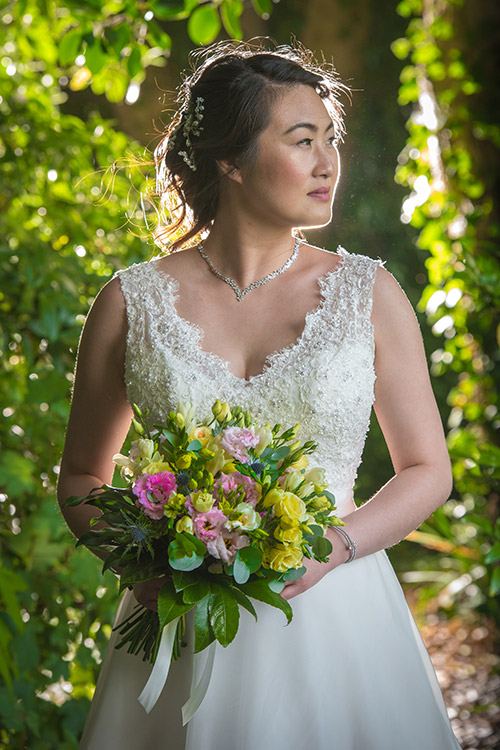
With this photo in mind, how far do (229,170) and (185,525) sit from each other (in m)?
0.95

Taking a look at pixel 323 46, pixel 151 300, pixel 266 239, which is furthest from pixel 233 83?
pixel 323 46

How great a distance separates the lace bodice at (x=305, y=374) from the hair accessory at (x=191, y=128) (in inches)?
16.0

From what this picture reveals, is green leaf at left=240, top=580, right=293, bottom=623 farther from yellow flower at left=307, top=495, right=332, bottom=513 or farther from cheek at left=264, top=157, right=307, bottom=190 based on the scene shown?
cheek at left=264, top=157, right=307, bottom=190

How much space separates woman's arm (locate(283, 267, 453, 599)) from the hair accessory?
577 millimetres

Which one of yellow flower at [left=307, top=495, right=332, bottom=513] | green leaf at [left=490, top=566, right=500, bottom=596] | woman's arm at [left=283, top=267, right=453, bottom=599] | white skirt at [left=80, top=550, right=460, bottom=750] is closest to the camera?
yellow flower at [left=307, top=495, right=332, bottom=513]

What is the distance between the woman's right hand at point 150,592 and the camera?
156 centimetres

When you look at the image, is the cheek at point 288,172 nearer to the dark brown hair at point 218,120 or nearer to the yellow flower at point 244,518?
the dark brown hair at point 218,120

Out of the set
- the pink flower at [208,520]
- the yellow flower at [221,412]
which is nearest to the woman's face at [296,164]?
the yellow flower at [221,412]

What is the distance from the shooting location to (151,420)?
1874 millimetres

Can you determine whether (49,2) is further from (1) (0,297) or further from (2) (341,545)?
(2) (341,545)

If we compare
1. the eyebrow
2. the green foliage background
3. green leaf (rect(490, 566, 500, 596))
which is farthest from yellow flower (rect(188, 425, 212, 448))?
green leaf (rect(490, 566, 500, 596))

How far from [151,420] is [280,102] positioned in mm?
800

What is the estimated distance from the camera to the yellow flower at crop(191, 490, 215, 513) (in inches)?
54.0

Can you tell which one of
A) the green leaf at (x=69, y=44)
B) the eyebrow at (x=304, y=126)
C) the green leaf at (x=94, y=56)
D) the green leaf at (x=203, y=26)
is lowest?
the eyebrow at (x=304, y=126)
